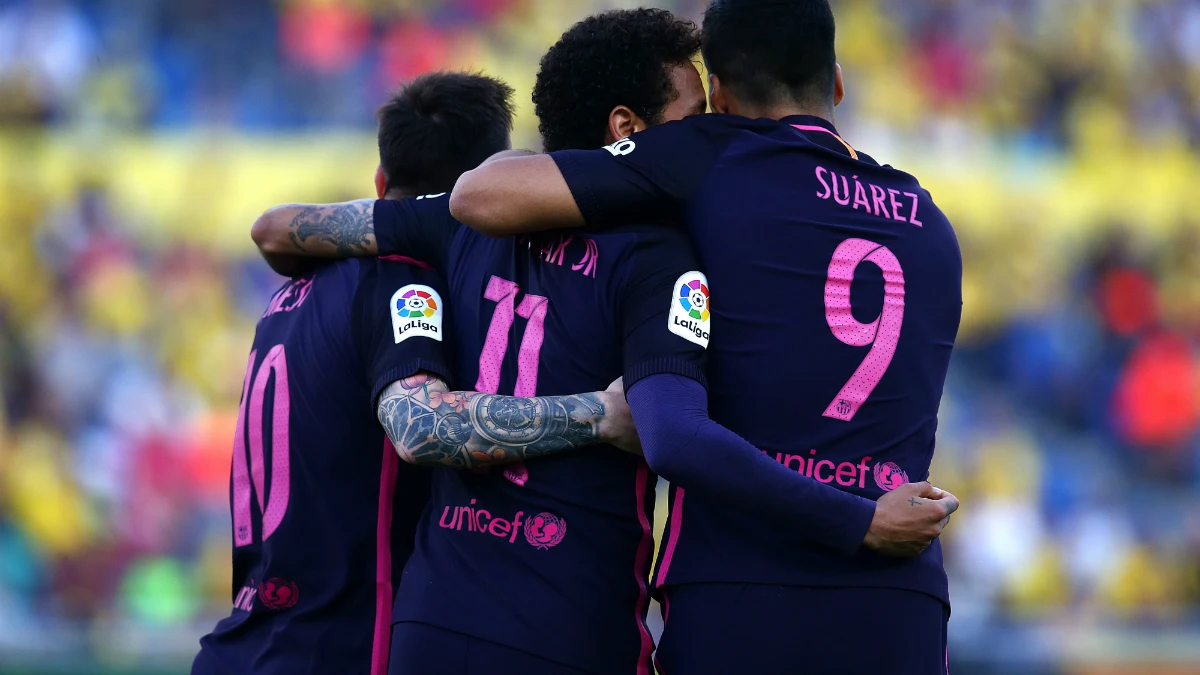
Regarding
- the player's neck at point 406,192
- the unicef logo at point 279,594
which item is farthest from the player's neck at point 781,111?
the unicef logo at point 279,594

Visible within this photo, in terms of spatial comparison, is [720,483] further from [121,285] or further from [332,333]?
[121,285]

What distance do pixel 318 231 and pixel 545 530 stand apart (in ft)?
3.32

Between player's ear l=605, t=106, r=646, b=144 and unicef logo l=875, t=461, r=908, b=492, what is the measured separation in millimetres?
882

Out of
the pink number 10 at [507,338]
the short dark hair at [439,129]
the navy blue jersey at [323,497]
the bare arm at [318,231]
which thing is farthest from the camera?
the short dark hair at [439,129]

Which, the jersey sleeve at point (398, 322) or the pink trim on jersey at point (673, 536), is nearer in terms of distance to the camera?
the pink trim on jersey at point (673, 536)

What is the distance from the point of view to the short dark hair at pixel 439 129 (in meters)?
3.25

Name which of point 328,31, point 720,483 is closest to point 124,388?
point 328,31

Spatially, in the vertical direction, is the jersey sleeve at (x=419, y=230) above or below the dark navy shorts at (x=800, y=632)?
above

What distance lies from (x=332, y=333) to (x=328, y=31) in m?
8.16

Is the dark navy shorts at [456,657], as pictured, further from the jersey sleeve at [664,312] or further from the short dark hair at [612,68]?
the short dark hair at [612,68]

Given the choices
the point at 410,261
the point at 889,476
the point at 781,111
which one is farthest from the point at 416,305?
the point at 889,476

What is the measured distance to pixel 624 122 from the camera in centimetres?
277

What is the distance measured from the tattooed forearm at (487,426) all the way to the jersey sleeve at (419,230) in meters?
0.42

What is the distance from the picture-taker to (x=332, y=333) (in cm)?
302
